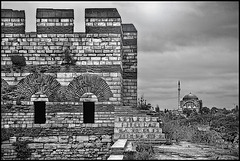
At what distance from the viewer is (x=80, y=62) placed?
1283 cm

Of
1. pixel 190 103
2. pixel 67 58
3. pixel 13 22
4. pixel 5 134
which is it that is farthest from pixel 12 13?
pixel 190 103

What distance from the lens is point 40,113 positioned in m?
13.5

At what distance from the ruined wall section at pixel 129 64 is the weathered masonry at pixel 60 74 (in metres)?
2.93

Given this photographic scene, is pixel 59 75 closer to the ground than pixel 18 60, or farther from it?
closer to the ground

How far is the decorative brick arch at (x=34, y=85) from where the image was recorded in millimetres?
12781

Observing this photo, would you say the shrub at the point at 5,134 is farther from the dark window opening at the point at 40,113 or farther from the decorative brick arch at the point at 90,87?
the decorative brick arch at the point at 90,87

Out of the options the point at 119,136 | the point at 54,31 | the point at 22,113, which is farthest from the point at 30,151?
the point at 54,31

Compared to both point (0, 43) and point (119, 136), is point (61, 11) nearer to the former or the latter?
point (0, 43)

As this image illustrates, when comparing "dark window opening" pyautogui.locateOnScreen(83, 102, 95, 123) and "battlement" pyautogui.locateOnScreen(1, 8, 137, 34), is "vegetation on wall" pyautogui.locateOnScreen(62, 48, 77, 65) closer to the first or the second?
"battlement" pyautogui.locateOnScreen(1, 8, 137, 34)

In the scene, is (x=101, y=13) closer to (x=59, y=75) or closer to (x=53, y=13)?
(x=53, y=13)

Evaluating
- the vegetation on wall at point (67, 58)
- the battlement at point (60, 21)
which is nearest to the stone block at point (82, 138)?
the vegetation on wall at point (67, 58)

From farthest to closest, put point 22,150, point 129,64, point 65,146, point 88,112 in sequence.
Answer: point 129,64 → point 88,112 → point 65,146 → point 22,150

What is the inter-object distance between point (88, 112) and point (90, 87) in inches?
50.2

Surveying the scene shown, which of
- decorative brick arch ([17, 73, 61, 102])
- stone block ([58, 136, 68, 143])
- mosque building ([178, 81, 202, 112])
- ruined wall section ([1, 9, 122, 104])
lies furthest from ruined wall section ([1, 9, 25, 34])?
mosque building ([178, 81, 202, 112])
